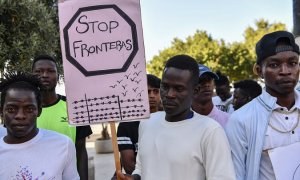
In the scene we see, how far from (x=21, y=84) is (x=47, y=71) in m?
1.06

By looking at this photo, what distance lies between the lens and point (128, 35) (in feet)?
8.21

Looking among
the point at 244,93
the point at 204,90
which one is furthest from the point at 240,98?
the point at 204,90

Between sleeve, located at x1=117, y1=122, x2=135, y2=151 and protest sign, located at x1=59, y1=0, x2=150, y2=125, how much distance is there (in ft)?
2.52

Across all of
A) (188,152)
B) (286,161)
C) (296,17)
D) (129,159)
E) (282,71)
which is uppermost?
(296,17)

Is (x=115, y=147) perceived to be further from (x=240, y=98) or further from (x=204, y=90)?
(x=240, y=98)

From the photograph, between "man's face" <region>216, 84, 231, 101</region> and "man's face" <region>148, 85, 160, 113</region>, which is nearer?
"man's face" <region>148, 85, 160, 113</region>

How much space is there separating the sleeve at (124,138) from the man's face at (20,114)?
0.93 meters

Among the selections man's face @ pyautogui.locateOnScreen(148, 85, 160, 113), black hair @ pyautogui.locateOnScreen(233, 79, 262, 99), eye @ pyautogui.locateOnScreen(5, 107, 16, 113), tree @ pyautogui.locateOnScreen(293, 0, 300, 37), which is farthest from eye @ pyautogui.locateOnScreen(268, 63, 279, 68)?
black hair @ pyautogui.locateOnScreen(233, 79, 262, 99)

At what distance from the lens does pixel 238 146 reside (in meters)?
2.26

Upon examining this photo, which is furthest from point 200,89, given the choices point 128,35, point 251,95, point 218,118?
point 128,35

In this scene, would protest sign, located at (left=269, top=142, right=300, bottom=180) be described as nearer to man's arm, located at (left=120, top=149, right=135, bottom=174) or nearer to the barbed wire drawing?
the barbed wire drawing

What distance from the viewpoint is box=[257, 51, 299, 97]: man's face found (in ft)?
7.43

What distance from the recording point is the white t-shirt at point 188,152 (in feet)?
6.81

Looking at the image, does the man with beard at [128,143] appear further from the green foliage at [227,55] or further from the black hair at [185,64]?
the green foliage at [227,55]
